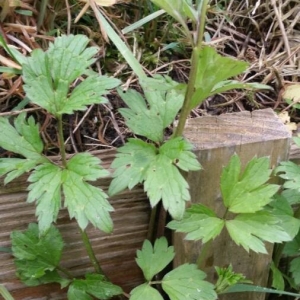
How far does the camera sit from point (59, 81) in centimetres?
113

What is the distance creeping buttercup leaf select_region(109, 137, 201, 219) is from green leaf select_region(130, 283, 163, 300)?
0.23 m

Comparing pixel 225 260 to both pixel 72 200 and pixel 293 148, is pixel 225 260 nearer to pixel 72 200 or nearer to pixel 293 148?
pixel 293 148

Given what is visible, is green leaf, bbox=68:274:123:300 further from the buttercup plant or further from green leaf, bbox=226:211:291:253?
green leaf, bbox=226:211:291:253

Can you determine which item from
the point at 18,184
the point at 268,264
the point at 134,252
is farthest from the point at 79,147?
the point at 268,264

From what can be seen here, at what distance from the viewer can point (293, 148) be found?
54.0 inches

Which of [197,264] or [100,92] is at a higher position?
[100,92]

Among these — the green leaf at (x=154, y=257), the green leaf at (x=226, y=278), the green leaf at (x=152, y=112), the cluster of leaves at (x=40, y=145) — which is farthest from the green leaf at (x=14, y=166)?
the green leaf at (x=226, y=278)

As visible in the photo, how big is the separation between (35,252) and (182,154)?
1.30 feet

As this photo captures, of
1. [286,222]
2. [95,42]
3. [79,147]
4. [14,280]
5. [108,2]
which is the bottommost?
[14,280]

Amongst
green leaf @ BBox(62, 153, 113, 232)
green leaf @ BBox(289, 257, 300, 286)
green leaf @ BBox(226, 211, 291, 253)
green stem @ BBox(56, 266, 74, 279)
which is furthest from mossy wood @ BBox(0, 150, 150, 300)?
green leaf @ BBox(289, 257, 300, 286)

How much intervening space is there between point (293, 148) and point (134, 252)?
445mm

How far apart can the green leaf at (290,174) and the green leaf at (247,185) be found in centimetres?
8

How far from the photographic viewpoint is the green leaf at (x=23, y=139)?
114cm

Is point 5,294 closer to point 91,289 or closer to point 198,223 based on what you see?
point 91,289
